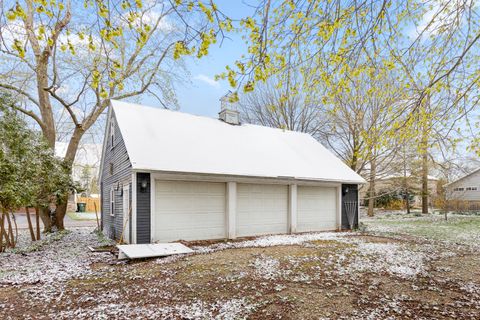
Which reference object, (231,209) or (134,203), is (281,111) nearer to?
(231,209)

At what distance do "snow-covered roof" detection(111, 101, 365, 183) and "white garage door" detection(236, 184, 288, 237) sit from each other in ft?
2.65

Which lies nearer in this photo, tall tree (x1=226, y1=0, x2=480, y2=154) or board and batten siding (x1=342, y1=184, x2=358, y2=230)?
tall tree (x1=226, y1=0, x2=480, y2=154)

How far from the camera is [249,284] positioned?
5.56m

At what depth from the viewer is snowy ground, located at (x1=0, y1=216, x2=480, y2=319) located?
4.43 meters

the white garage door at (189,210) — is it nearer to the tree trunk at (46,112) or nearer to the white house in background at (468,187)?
the tree trunk at (46,112)

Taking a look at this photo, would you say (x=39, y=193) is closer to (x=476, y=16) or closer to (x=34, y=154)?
(x=34, y=154)

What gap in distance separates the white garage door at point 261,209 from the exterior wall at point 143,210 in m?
3.24

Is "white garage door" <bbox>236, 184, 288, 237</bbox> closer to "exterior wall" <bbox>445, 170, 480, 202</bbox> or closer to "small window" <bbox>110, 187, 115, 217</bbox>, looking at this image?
"small window" <bbox>110, 187, 115, 217</bbox>

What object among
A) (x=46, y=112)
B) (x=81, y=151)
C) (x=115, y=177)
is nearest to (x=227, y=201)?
(x=115, y=177)

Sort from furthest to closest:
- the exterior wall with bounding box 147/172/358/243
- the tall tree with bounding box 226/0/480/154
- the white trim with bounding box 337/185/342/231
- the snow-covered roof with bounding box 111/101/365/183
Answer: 1. the white trim with bounding box 337/185/342/231
2. the snow-covered roof with bounding box 111/101/365/183
3. the exterior wall with bounding box 147/172/358/243
4. the tall tree with bounding box 226/0/480/154

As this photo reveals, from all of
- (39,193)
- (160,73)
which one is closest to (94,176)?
(160,73)

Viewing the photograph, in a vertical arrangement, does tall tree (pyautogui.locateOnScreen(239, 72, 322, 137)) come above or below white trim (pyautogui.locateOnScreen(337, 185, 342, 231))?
above

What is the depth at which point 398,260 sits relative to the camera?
7516 millimetres

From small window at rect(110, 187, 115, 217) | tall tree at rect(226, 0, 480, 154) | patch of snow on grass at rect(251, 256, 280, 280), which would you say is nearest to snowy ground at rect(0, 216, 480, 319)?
patch of snow on grass at rect(251, 256, 280, 280)
